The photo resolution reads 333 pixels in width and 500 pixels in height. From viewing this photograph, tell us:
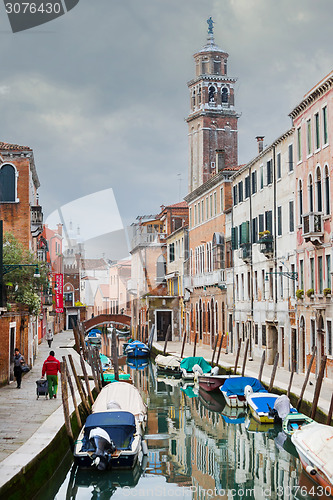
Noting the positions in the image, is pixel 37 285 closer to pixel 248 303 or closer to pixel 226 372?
pixel 226 372

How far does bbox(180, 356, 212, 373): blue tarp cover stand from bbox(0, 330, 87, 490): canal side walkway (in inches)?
320

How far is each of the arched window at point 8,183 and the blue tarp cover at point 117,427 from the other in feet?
48.6

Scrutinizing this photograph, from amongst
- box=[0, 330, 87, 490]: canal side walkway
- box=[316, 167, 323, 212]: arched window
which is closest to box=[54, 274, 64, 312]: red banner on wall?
box=[0, 330, 87, 490]: canal side walkway

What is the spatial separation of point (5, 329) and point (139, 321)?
3196cm

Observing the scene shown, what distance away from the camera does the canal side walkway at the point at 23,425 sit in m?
9.41

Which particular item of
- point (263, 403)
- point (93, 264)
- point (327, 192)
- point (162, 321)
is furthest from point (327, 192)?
point (93, 264)

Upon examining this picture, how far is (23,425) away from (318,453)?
5.24 metres

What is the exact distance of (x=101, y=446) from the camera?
452 inches

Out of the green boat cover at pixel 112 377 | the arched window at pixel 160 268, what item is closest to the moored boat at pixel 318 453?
the green boat cover at pixel 112 377

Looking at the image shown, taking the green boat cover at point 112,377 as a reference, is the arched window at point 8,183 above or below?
above

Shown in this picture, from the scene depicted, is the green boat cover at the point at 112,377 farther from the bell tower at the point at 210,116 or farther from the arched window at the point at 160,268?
the bell tower at the point at 210,116

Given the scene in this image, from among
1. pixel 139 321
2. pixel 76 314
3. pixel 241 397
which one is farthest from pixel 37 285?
Result: pixel 76 314

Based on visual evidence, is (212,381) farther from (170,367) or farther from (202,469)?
(202,469)

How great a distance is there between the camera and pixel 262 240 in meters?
24.3
